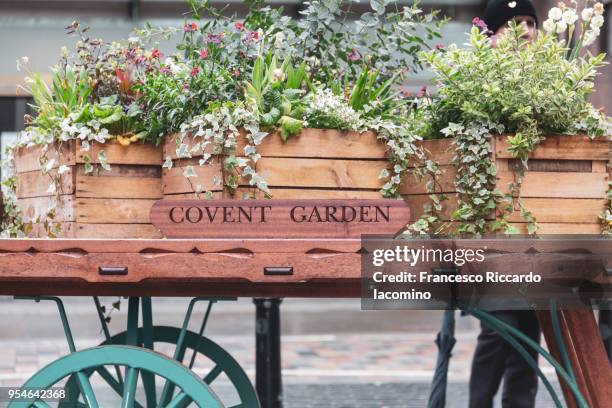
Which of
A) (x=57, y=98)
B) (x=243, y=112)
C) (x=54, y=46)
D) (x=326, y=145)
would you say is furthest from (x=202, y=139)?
(x=54, y=46)

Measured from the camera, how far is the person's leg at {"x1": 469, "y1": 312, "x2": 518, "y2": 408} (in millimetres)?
4996

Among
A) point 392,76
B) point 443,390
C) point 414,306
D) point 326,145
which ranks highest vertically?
point 392,76

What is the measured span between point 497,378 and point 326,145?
2.56m

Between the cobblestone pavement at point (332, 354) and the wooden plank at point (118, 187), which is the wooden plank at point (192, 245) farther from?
the cobblestone pavement at point (332, 354)

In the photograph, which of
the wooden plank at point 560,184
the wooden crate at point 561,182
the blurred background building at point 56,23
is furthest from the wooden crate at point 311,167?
the blurred background building at point 56,23

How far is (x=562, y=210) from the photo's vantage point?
2887 mm

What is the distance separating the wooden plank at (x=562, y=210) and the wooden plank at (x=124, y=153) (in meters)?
1.06

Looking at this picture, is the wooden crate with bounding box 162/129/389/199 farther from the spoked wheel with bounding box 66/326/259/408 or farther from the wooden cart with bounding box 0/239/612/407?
the spoked wheel with bounding box 66/326/259/408

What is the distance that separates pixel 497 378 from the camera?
5059 millimetres

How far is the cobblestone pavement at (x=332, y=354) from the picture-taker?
25.0ft

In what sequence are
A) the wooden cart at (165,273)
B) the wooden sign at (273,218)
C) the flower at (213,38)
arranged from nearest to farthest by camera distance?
the wooden cart at (165,273) → the wooden sign at (273,218) → the flower at (213,38)

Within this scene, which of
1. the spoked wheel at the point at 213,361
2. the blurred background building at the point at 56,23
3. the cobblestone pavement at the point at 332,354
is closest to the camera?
the spoked wheel at the point at 213,361

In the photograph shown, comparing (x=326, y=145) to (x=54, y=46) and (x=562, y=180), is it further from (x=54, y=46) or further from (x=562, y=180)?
(x=54, y=46)

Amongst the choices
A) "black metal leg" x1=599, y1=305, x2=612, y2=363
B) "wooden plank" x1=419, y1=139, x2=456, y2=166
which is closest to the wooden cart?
"wooden plank" x1=419, y1=139, x2=456, y2=166
